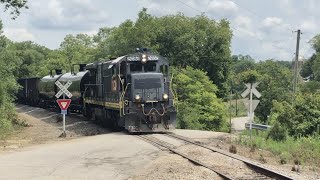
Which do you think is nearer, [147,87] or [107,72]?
[147,87]

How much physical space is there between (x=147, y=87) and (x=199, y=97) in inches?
1208

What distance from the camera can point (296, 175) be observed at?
11758mm

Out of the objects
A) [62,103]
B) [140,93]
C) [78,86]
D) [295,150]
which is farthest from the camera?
[78,86]

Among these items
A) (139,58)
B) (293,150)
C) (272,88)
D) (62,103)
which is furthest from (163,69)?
(272,88)

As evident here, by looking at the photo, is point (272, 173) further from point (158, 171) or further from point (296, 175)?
point (158, 171)

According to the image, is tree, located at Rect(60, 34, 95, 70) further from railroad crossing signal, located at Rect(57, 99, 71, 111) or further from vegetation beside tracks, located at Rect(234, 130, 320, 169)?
vegetation beside tracks, located at Rect(234, 130, 320, 169)

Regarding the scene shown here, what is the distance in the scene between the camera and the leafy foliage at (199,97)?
51.2 m

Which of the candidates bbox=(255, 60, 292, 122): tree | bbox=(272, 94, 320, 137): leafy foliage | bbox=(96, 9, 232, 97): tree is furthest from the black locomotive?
bbox=(255, 60, 292, 122): tree

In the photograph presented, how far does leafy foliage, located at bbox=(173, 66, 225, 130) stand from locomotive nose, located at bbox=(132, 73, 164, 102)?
2716 cm

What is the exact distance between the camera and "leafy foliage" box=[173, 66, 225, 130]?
168ft

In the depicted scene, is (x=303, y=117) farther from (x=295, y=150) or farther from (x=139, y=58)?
(x=139, y=58)

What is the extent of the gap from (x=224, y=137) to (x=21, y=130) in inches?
514

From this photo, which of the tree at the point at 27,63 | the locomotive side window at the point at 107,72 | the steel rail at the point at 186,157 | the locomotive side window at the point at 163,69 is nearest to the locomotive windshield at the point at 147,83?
the locomotive side window at the point at 163,69

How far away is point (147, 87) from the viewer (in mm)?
21469
